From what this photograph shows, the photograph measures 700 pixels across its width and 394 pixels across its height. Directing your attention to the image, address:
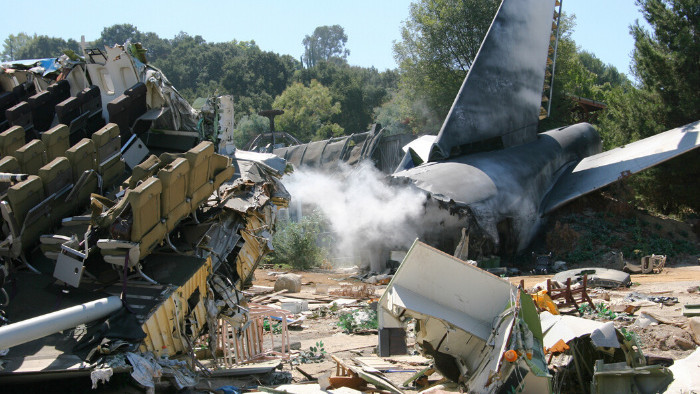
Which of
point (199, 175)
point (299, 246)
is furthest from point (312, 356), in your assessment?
point (299, 246)

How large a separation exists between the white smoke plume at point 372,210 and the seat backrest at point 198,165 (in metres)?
10.1

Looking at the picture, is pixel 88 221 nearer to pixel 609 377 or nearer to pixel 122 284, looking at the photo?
pixel 122 284

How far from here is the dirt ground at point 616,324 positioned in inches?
401

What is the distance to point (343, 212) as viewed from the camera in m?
20.1

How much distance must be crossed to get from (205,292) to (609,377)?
16.4 ft

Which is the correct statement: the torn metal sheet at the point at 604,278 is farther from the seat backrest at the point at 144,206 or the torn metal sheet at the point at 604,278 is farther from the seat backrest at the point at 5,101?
the seat backrest at the point at 5,101

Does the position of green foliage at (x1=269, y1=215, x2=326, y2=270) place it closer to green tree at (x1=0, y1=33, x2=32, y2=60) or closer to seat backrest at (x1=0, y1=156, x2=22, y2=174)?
seat backrest at (x1=0, y1=156, x2=22, y2=174)

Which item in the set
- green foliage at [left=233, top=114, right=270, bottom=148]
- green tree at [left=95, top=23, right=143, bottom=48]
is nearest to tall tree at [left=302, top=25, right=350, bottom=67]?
green tree at [left=95, top=23, right=143, bottom=48]

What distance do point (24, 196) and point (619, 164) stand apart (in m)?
18.6

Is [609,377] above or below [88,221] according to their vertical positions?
below

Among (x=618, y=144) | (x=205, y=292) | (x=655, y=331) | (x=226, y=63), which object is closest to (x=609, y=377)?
(x=655, y=331)

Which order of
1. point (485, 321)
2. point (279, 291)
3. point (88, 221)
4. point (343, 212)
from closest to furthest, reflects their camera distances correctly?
point (485, 321)
point (88, 221)
point (279, 291)
point (343, 212)

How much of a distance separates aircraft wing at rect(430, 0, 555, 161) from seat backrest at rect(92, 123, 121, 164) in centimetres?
1302

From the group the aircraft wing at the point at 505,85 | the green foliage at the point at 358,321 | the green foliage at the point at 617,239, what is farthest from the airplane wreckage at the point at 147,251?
the green foliage at the point at 617,239
